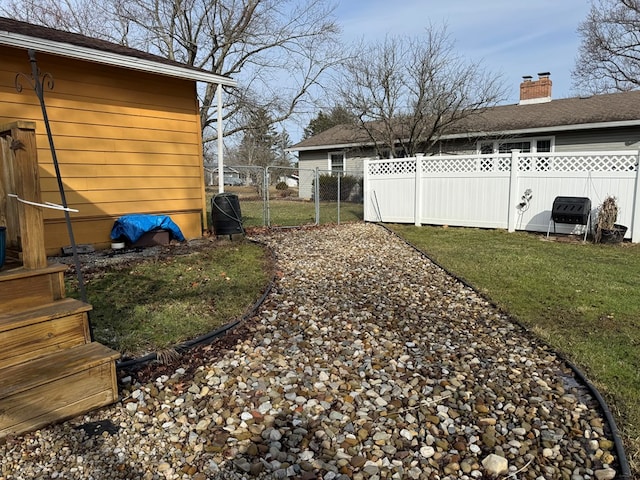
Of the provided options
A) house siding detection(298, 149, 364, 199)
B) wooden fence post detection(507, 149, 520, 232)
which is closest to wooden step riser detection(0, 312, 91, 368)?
wooden fence post detection(507, 149, 520, 232)

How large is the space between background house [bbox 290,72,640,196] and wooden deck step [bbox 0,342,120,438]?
35.1ft

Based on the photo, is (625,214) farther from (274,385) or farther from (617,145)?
(274,385)

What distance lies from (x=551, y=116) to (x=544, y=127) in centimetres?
88

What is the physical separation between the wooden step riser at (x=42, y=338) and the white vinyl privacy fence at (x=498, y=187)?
29.4 feet

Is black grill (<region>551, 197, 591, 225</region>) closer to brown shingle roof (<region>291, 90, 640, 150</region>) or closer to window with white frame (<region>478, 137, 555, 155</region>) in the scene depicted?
brown shingle roof (<region>291, 90, 640, 150</region>)

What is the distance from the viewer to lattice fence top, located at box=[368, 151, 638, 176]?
26.9 feet

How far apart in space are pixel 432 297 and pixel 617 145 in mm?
11393

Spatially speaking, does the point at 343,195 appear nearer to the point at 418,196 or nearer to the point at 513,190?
the point at 418,196

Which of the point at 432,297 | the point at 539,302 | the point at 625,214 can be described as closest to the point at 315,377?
the point at 432,297

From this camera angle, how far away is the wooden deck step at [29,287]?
7.77 ft

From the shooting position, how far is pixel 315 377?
287 centimetres

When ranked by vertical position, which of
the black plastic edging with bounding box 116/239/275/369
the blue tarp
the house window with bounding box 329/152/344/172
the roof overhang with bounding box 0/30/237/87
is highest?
the roof overhang with bounding box 0/30/237/87

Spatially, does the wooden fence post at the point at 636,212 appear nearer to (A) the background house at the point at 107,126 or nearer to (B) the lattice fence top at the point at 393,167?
(B) the lattice fence top at the point at 393,167

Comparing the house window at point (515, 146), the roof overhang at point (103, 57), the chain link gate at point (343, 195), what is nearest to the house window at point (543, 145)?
the house window at point (515, 146)
